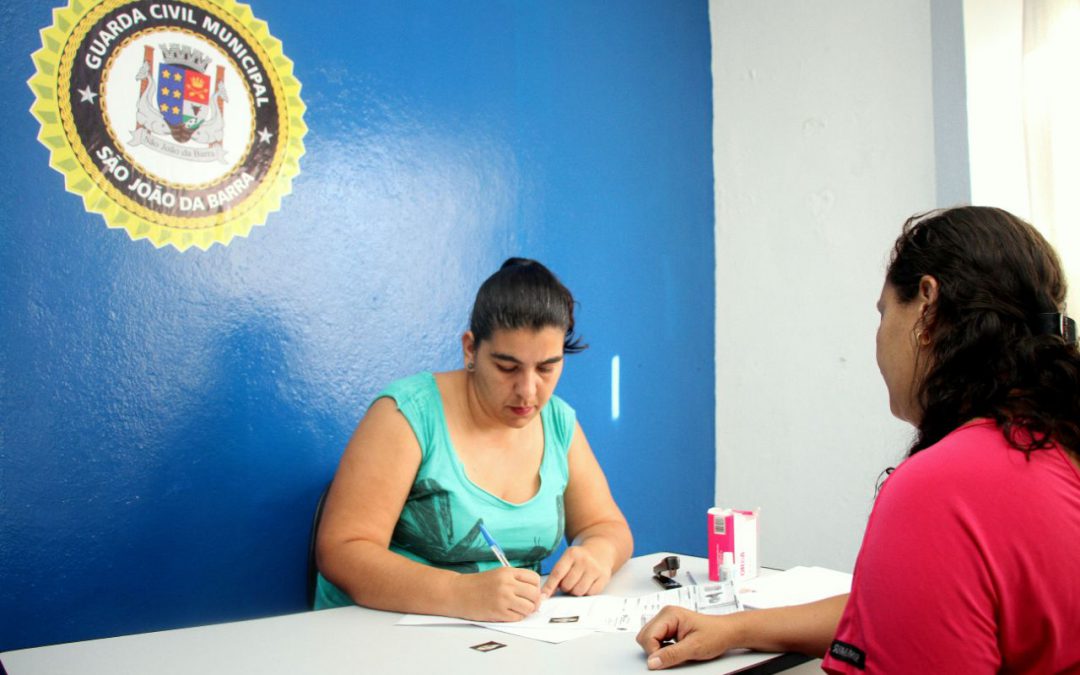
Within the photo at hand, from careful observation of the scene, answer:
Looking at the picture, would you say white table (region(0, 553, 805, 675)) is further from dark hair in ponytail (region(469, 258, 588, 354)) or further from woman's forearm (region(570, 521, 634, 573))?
dark hair in ponytail (region(469, 258, 588, 354))

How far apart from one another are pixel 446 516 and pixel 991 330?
1141 mm

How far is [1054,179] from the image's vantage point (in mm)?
2355

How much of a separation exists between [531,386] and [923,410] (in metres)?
0.93

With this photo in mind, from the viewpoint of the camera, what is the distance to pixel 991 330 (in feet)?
3.20

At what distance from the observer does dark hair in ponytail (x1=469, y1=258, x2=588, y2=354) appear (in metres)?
1.84

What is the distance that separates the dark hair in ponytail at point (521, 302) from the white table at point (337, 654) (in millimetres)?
696

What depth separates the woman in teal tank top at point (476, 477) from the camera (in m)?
1.64

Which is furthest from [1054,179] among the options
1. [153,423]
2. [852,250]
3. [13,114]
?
[13,114]

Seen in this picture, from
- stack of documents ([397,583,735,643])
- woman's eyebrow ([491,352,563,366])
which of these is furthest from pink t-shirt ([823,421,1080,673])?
woman's eyebrow ([491,352,563,366])

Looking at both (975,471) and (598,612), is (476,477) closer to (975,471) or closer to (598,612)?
(598,612)

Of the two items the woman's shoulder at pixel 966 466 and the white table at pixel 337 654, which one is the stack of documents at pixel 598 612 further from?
the woman's shoulder at pixel 966 466

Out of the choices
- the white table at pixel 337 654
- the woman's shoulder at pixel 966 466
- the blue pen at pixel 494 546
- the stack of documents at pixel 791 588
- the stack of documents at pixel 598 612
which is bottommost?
the stack of documents at pixel 791 588

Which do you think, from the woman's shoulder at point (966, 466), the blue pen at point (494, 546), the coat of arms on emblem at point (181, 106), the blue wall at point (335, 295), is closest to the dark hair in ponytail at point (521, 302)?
the blue pen at point (494, 546)

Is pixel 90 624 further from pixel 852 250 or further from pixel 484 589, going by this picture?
pixel 852 250
